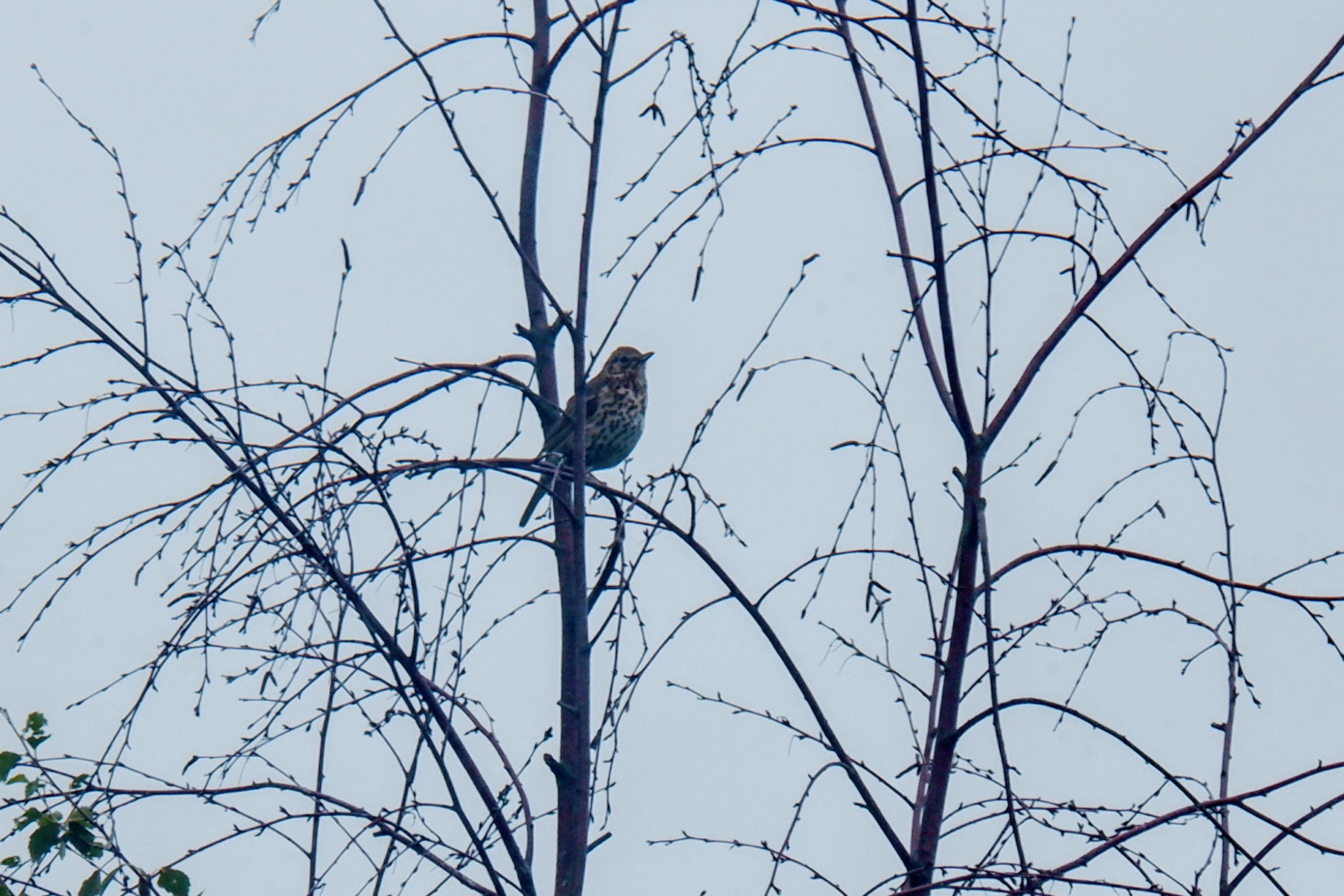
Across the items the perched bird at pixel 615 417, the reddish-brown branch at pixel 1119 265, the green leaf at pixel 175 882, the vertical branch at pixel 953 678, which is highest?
the perched bird at pixel 615 417

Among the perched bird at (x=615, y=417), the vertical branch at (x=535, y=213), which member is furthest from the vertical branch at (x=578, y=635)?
the perched bird at (x=615, y=417)

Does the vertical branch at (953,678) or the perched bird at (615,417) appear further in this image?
the perched bird at (615,417)

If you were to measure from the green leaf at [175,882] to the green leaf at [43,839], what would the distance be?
0.24 m

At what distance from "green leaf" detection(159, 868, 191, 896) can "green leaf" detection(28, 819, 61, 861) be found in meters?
0.24

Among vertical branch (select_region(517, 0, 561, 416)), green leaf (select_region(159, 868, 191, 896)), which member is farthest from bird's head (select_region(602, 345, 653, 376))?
green leaf (select_region(159, 868, 191, 896))

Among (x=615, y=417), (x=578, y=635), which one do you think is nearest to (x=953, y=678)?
(x=578, y=635)

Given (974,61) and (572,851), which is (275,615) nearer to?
(572,851)

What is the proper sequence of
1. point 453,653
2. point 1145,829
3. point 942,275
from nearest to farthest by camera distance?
1. point 1145,829
2. point 942,275
3. point 453,653

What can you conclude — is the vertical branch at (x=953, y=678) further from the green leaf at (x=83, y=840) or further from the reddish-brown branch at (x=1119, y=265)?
the green leaf at (x=83, y=840)

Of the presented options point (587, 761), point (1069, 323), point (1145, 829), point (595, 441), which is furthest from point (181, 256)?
point (595, 441)

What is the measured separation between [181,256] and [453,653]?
97cm

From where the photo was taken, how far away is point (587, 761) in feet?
10.1

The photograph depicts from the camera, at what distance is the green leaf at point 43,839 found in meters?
3.11

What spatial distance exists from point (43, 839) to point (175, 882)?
288mm
